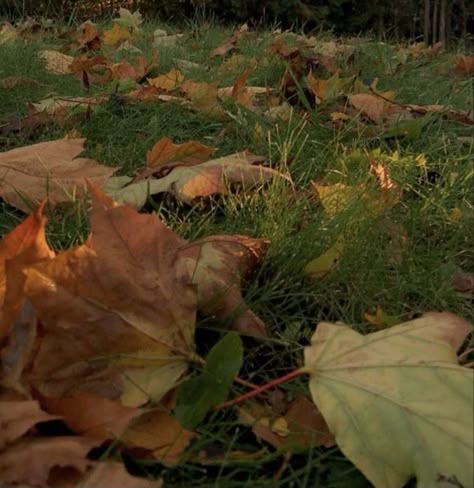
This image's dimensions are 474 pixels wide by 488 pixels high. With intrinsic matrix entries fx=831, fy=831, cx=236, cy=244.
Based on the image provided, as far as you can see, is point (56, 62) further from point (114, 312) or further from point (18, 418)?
point (18, 418)

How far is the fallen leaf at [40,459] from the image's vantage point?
33.2 inches

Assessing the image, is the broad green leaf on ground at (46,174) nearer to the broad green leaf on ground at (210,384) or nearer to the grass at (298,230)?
the grass at (298,230)

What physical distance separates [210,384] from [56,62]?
2.33m

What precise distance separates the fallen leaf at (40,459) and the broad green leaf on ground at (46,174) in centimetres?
61

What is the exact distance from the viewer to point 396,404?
937 millimetres

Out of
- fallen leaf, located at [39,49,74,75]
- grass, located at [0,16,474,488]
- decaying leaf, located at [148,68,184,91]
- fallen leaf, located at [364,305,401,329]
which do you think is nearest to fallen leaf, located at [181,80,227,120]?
grass, located at [0,16,474,488]

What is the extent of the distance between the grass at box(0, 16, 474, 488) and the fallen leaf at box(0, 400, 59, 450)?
0.39 ft

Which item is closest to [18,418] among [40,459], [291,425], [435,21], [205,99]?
[40,459]

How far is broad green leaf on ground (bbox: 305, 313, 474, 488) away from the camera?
0.91m

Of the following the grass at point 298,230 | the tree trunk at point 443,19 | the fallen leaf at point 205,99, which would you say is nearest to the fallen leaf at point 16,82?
the grass at point 298,230

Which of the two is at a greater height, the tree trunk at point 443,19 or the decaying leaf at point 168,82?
the decaying leaf at point 168,82

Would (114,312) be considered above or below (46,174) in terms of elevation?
above

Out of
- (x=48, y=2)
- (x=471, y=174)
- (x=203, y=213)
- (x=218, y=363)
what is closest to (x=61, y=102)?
(x=203, y=213)

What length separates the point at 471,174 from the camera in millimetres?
1623
